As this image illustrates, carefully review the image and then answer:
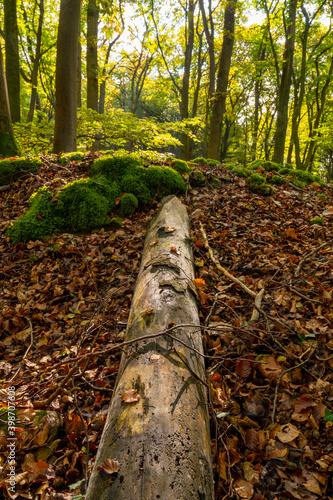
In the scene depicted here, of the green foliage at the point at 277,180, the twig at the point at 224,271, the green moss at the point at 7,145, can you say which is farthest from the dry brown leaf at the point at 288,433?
the green moss at the point at 7,145

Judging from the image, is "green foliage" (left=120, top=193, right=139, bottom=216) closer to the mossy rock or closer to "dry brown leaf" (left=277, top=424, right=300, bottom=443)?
the mossy rock

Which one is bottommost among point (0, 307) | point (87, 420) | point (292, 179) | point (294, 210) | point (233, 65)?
point (87, 420)

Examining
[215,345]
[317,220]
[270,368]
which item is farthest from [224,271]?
[317,220]

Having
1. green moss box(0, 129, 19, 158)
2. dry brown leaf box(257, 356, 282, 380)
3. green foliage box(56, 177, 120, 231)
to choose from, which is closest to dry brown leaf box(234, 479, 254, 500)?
dry brown leaf box(257, 356, 282, 380)

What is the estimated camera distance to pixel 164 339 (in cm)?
189

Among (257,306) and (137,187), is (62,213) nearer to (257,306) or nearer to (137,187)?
(137,187)

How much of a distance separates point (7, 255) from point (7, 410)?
9.03 ft

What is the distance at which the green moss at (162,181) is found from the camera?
16.8 ft

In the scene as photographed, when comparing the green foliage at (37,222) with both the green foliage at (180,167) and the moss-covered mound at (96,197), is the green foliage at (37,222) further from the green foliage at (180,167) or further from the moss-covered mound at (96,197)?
the green foliage at (180,167)

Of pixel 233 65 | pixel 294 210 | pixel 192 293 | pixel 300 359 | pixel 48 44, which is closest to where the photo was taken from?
pixel 300 359

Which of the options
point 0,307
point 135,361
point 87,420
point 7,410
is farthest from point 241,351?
point 0,307

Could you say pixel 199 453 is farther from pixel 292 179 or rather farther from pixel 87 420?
pixel 292 179

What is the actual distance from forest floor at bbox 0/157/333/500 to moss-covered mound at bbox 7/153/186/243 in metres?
0.24

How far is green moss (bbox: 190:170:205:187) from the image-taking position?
5.86m
